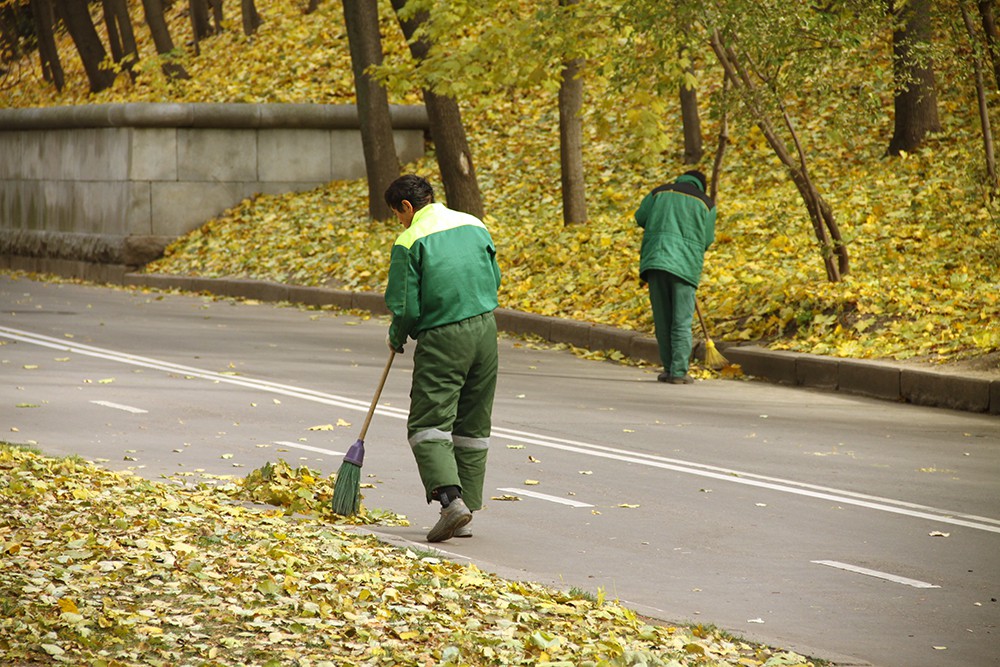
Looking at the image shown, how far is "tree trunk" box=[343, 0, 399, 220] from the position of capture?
23.8 metres

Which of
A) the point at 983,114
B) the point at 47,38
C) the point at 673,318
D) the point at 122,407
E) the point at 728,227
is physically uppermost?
the point at 47,38

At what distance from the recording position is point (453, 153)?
2214cm

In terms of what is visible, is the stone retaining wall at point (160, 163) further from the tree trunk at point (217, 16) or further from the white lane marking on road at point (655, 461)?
the tree trunk at point (217, 16)

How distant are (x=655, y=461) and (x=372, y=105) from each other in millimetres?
15717

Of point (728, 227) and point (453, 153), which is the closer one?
point (728, 227)

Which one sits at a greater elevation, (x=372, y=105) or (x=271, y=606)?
(x=372, y=105)

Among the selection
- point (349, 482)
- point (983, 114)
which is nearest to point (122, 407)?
point (349, 482)

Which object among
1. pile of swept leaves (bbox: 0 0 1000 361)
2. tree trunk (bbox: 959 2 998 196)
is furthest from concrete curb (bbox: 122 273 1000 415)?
tree trunk (bbox: 959 2 998 196)

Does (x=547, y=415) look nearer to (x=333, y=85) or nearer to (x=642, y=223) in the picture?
(x=642, y=223)

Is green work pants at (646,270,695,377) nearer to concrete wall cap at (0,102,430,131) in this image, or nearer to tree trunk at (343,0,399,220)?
tree trunk at (343,0,399,220)

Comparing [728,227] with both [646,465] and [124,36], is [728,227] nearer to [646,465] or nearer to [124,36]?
[646,465]

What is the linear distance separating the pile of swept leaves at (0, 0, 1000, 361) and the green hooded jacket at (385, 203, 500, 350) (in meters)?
7.07

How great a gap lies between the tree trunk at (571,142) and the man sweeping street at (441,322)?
13063mm

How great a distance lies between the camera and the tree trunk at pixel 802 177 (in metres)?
15.4
